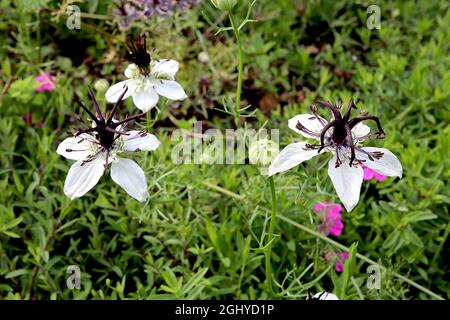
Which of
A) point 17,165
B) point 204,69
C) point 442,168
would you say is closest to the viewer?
point 442,168

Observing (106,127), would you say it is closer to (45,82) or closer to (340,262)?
(340,262)

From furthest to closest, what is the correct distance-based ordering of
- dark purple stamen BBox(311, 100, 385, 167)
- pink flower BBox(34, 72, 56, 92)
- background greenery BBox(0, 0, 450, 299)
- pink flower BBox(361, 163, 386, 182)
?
pink flower BBox(34, 72, 56, 92) → pink flower BBox(361, 163, 386, 182) → background greenery BBox(0, 0, 450, 299) → dark purple stamen BBox(311, 100, 385, 167)

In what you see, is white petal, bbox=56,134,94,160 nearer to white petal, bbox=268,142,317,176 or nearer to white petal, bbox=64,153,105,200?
white petal, bbox=64,153,105,200

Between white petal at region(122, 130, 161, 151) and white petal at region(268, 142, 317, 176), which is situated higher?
white petal at region(122, 130, 161, 151)

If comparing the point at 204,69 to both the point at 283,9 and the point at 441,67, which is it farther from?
the point at 441,67

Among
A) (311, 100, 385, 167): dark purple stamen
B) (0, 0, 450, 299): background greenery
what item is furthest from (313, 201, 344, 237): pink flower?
(311, 100, 385, 167): dark purple stamen

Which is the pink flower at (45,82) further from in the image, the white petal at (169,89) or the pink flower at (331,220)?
the pink flower at (331,220)

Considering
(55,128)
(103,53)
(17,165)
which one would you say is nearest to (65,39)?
(103,53)
